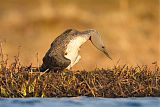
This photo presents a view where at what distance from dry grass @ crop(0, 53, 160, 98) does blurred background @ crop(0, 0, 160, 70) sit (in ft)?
15.7

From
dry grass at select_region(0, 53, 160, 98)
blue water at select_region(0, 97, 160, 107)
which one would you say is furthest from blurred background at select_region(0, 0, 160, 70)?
blue water at select_region(0, 97, 160, 107)

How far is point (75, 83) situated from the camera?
748cm

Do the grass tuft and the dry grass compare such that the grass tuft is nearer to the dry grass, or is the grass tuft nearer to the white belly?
the dry grass

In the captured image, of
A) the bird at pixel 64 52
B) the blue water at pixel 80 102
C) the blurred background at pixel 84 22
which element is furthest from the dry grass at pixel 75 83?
the blurred background at pixel 84 22

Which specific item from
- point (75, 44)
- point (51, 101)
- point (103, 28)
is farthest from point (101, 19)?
point (51, 101)

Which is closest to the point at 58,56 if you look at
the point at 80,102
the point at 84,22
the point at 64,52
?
the point at 64,52

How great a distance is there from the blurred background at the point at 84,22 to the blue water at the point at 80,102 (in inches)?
214

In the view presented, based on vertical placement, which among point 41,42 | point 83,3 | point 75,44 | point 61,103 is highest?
point 83,3

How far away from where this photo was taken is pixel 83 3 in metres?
16.0

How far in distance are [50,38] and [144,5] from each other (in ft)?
8.21

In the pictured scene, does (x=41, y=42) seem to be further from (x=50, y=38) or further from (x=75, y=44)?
(x=75, y=44)

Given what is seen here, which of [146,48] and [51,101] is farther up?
[146,48]

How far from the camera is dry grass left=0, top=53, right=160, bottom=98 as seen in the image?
7395 millimetres

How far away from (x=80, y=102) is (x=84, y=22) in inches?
310
